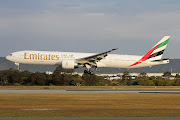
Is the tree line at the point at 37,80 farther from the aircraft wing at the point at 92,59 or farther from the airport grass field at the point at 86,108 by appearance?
the airport grass field at the point at 86,108

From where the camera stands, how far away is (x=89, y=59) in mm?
54562

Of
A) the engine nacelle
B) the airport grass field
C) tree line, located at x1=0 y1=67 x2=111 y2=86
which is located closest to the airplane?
the engine nacelle

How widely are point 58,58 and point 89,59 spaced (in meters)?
5.28

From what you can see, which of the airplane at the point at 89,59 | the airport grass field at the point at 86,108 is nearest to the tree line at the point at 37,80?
the airplane at the point at 89,59

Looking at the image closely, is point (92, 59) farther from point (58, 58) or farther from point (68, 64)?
point (58, 58)

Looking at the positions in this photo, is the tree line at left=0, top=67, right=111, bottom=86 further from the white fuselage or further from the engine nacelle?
the engine nacelle

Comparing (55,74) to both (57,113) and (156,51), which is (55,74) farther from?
(57,113)

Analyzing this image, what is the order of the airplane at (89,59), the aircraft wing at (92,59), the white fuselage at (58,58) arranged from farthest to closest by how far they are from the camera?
the aircraft wing at (92,59)
the airplane at (89,59)
the white fuselage at (58,58)

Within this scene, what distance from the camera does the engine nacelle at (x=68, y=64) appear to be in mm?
53156

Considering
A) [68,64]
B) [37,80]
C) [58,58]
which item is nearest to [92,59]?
[68,64]

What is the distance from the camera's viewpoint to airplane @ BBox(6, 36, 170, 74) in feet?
173

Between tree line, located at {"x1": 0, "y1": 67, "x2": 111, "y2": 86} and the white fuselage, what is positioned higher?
the white fuselage

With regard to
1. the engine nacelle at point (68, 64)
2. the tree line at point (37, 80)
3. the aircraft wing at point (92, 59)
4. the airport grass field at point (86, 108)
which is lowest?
the airport grass field at point (86, 108)

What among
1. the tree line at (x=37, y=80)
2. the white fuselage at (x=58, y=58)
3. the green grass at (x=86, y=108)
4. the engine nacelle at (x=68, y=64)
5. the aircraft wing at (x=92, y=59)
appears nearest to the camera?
the green grass at (x=86, y=108)
